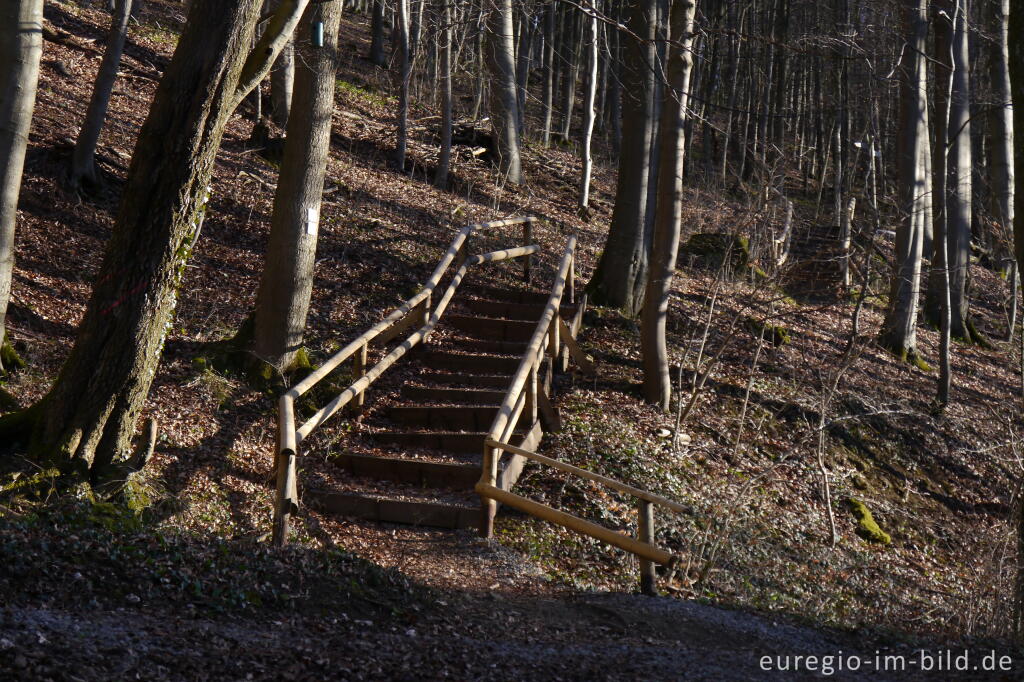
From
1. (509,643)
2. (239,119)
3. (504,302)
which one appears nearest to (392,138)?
(239,119)

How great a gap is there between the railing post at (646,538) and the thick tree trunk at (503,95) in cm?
1333

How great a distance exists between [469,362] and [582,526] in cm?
394

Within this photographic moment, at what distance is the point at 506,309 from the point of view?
12156 mm

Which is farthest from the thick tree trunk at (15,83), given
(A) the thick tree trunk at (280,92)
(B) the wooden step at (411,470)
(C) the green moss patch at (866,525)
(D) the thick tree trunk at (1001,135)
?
(D) the thick tree trunk at (1001,135)

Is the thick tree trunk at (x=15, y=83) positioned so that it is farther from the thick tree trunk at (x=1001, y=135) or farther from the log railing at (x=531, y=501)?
the thick tree trunk at (x=1001, y=135)

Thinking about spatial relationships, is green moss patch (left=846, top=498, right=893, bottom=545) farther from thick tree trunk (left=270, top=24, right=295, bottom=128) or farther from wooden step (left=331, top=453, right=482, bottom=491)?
thick tree trunk (left=270, top=24, right=295, bottom=128)

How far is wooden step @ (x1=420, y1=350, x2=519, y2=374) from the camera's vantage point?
1073 cm

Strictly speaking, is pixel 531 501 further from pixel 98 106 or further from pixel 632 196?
pixel 98 106

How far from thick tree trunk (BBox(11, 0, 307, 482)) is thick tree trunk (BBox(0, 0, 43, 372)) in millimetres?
1390

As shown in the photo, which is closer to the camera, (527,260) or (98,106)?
(98,106)

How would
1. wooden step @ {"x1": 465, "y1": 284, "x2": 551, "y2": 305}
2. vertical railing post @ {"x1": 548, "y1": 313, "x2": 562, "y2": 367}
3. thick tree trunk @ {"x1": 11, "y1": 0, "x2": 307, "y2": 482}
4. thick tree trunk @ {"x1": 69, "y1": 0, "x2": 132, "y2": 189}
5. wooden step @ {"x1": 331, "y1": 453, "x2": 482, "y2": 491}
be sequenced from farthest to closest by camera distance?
wooden step @ {"x1": 465, "y1": 284, "x2": 551, "y2": 305}
thick tree trunk @ {"x1": 69, "y1": 0, "x2": 132, "y2": 189}
vertical railing post @ {"x1": 548, "y1": 313, "x2": 562, "y2": 367}
wooden step @ {"x1": 331, "y1": 453, "x2": 482, "y2": 491}
thick tree trunk @ {"x1": 11, "y1": 0, "x2": 307, "y2": 482}

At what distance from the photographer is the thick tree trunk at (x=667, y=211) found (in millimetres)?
10391

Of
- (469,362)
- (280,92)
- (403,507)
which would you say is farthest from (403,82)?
(403,507)

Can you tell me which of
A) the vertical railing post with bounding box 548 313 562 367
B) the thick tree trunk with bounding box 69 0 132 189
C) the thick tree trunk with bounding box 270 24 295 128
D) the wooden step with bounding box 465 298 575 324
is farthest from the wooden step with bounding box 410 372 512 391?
the thick tree trunk with bounding box 270 24 295 128
